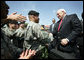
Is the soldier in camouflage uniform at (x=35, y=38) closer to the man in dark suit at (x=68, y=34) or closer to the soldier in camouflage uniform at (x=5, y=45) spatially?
the man in dark suit at (x=68, y=34)

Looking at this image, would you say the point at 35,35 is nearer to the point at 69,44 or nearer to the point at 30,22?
the point at 30,22

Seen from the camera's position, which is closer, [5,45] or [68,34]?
[5,45]

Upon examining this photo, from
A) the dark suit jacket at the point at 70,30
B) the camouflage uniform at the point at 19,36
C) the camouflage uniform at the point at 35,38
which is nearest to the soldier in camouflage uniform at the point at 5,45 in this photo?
the dark suit jacket at the point at 70,30

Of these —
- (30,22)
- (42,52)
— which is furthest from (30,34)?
(42,52)

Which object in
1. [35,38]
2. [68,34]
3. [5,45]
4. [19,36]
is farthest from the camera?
[19,36]

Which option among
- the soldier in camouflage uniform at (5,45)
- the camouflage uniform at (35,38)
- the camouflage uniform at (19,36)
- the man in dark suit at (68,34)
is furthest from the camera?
the camouflage uniform at (19,36)

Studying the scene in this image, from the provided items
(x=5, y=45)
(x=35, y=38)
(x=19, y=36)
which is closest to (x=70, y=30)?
(x=35, y=38)

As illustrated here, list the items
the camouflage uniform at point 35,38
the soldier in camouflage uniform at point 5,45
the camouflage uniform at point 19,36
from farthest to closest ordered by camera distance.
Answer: the camouflage uniform at point 19,36, the camouflage uniform at point 35,38, the soldier in camouflage uniform at point 5,45

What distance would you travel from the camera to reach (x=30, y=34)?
3115 mm

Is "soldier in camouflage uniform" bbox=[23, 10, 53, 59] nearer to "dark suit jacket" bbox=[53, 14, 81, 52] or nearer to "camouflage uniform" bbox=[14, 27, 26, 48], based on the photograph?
"dark suit jacket" bbox=[53, 14, 81, 52]

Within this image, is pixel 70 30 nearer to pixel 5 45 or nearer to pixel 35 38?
pixel 35 38

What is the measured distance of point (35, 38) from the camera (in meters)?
3.17

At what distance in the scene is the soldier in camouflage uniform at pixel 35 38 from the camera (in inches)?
121

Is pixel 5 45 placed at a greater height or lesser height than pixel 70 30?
lesser
